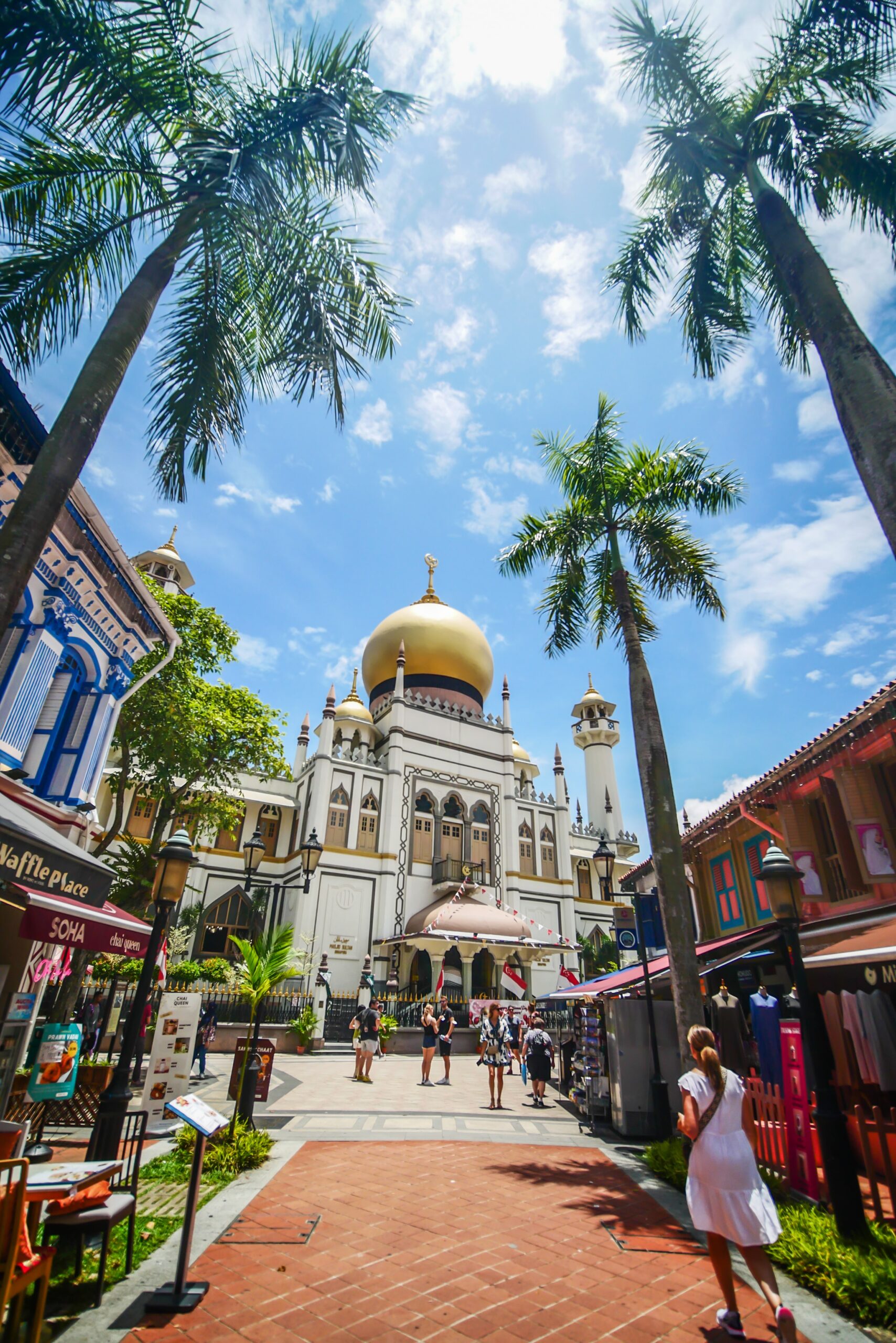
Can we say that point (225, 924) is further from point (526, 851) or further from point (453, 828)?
point (526, 851)

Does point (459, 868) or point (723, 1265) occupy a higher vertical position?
point (459, 868)

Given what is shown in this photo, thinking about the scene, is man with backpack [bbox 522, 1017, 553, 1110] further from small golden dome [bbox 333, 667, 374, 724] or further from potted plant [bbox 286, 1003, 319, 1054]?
small golden dome [bbox 333, 667, 374, 724]

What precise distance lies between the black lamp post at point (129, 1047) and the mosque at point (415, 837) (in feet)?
62.8

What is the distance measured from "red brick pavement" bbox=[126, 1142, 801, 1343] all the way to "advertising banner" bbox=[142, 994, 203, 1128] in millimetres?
2373

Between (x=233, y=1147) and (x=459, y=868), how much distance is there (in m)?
24.4

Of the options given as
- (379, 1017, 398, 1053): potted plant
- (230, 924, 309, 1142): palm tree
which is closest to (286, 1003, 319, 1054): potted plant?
(379, 1017, 398, 1053): potted plant

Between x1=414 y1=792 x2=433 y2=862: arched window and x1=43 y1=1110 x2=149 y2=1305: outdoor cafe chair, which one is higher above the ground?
x1=414 y1=792 x2=433 y2=862: arched window

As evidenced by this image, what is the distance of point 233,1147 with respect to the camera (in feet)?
23.9

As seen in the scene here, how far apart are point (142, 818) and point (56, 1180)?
28.0 m

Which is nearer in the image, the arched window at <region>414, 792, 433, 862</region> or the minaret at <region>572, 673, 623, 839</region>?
the arched window at <region>414, 792, 433, 862</region>

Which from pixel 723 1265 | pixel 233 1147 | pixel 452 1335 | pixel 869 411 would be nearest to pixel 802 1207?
pixel 723 1265

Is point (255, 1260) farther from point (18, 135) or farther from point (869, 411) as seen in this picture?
point (18, 135)

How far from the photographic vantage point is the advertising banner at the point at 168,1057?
8531 mm

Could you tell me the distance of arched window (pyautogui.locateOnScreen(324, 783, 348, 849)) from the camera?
2958 centimetres
